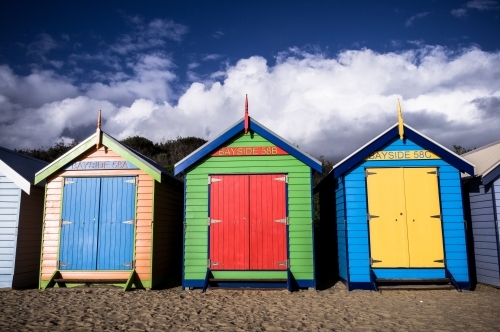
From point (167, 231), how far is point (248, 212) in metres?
2.73

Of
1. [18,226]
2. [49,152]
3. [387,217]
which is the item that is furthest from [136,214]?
[49,152]

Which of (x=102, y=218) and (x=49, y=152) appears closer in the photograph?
(x=102, y=218)

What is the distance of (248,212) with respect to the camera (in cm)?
899

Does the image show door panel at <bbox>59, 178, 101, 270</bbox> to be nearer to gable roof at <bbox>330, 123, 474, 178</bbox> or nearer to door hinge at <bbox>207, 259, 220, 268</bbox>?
door hinge at <bbox>207, 259, 220, 268</bbox>

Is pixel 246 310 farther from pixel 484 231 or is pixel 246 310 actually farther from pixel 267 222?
pixel 484 231

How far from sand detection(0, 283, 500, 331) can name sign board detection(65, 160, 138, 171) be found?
3.03m

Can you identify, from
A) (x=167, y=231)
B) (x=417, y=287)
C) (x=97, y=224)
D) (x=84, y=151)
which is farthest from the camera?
(x=167, y=231)

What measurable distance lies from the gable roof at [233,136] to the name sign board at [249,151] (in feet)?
0.44

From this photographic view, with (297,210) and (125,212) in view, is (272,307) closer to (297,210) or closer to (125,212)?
(297,210)

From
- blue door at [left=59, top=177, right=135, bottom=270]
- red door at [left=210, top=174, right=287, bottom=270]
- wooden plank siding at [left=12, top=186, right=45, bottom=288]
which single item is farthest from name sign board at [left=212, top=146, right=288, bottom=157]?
wooden plank siding at [left=12, top=186, right=45, bottom=288]

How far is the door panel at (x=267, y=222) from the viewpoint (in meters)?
8.77

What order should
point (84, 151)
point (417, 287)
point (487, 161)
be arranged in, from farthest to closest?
1. point (487, 161)
2. point (84, 151)
3. point (417, 287)

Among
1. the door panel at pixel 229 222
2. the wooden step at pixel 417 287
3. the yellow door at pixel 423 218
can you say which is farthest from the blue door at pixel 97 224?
the yellow door at pixel 423 218

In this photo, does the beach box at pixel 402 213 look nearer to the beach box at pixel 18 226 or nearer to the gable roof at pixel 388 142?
the gable roof at pixel 388 142
